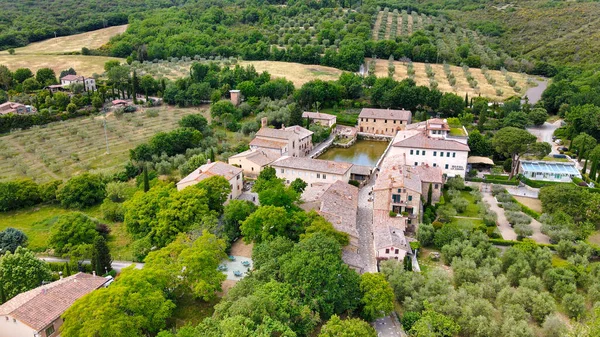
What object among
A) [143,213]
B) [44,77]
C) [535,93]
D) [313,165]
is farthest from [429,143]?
[44,77]

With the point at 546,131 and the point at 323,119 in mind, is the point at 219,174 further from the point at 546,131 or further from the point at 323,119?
the point at 546,131

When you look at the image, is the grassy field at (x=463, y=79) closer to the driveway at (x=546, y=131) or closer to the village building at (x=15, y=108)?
the driveway at (x=546, y=131)

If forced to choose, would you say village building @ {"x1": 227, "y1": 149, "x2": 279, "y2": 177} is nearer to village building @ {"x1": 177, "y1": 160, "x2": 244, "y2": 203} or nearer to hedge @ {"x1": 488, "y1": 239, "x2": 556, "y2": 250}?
village building @ {"x1": 177, "y1": 160, "x2": 244, "y2": 203}

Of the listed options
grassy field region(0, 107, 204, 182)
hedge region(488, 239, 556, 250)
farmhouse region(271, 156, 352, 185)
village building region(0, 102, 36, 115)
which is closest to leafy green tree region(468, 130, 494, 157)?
farmhouse region(271, 156, 352, 185)

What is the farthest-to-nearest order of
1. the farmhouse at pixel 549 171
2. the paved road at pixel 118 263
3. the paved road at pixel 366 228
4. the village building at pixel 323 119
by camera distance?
the village building at pixel 323 119 < the farmhouse at pixel 549 171 < the paved road at pixel 366 228 < the paved road at pixel 118 263

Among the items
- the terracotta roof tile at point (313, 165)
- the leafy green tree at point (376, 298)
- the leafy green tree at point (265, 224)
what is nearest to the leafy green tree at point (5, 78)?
the terracotta roof tile at point (313, 165)

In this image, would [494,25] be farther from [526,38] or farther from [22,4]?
[22,4]
